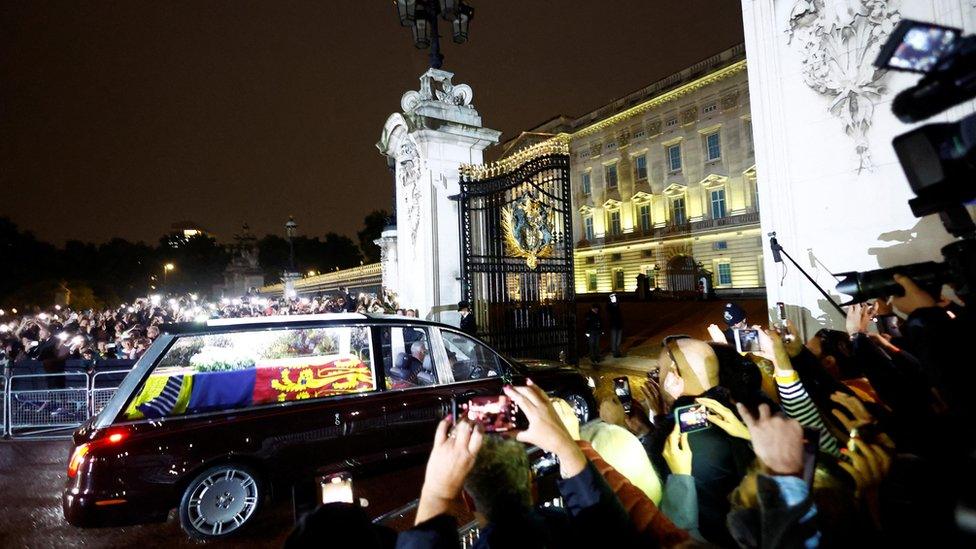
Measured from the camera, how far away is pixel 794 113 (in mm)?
6250

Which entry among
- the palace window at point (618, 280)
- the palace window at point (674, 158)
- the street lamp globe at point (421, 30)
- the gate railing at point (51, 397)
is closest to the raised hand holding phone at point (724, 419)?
the gate railing at point (51, 397)

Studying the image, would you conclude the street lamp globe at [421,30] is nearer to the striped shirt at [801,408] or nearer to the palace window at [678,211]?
the striped shirt at [801,408]

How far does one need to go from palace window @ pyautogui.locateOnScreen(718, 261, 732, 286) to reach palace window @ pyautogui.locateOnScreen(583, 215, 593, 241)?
13.0 meters

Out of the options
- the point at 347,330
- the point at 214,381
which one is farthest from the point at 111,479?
the point at 347,330

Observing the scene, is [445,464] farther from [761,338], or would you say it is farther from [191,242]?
[191,242]

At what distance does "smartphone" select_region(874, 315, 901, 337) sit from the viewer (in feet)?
13.5

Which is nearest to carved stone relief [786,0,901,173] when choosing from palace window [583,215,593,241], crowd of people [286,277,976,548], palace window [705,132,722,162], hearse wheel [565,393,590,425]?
crowd of people [286,277,976,548]

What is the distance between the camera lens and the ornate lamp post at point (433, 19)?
9477 mm

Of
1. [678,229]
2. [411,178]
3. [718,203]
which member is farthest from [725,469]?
[678,229]

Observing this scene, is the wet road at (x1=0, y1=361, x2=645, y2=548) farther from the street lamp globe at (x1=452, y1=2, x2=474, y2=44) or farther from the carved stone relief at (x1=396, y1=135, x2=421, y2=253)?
the street lamp globe at (x1=452, y1=2, x2=474, y2=44)

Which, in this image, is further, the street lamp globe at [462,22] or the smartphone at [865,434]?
the street lamp globe at [462,22]

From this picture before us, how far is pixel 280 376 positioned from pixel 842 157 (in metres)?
7.07

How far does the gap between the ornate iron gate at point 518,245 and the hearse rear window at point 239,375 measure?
4476mm

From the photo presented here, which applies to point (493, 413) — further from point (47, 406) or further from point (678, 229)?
point (678, 229)
